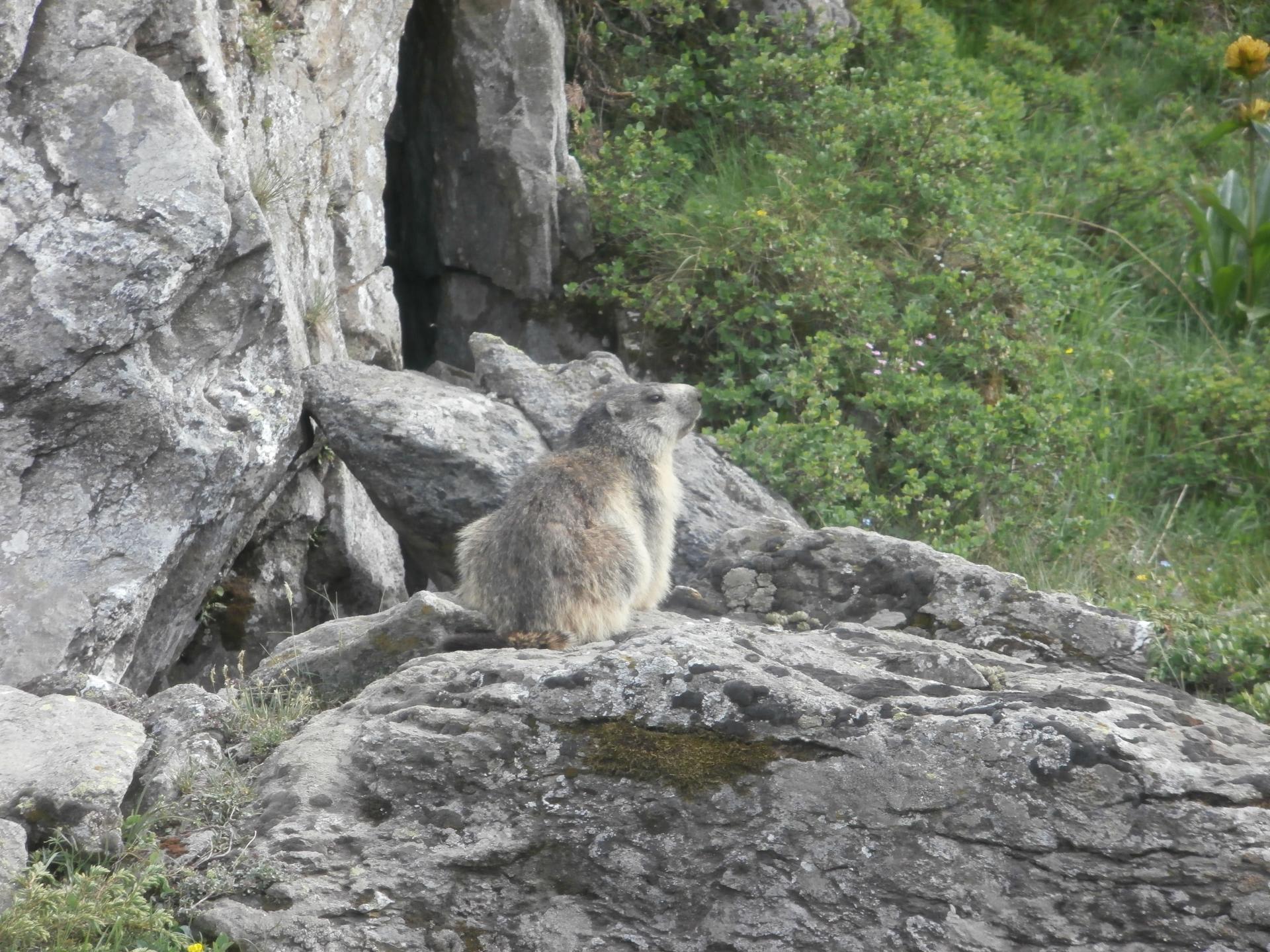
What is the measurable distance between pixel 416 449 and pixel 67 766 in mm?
3132

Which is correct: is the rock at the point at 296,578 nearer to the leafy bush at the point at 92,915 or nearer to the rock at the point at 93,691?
the rock at the point at 93,691

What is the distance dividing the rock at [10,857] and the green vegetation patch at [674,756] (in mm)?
1582

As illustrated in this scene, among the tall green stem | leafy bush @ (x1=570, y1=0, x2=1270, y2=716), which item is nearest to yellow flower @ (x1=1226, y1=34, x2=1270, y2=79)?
the tall green stem

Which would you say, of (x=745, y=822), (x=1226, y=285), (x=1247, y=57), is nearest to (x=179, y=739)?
(x=745, y=822)

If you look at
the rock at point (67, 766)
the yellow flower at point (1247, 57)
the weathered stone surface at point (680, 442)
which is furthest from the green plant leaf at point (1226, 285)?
the rock at point (67, 766)

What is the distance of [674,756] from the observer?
3.79m

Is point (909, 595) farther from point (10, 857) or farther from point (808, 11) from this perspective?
point (808, 11)

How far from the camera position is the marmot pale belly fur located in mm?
5074

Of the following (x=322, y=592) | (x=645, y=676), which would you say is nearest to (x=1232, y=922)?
(x=645, y=676)

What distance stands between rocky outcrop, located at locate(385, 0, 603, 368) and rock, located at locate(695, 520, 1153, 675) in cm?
386

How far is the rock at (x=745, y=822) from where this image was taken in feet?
11.2

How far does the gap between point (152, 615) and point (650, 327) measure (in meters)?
4.19

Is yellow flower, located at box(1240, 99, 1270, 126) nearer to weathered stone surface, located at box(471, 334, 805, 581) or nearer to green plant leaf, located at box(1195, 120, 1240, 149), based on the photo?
green plant leaf, located at box(1195, 120, 1240, 149)

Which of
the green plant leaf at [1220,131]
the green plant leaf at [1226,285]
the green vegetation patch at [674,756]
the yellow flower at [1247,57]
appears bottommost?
the green vegetation patch at [674,756]
